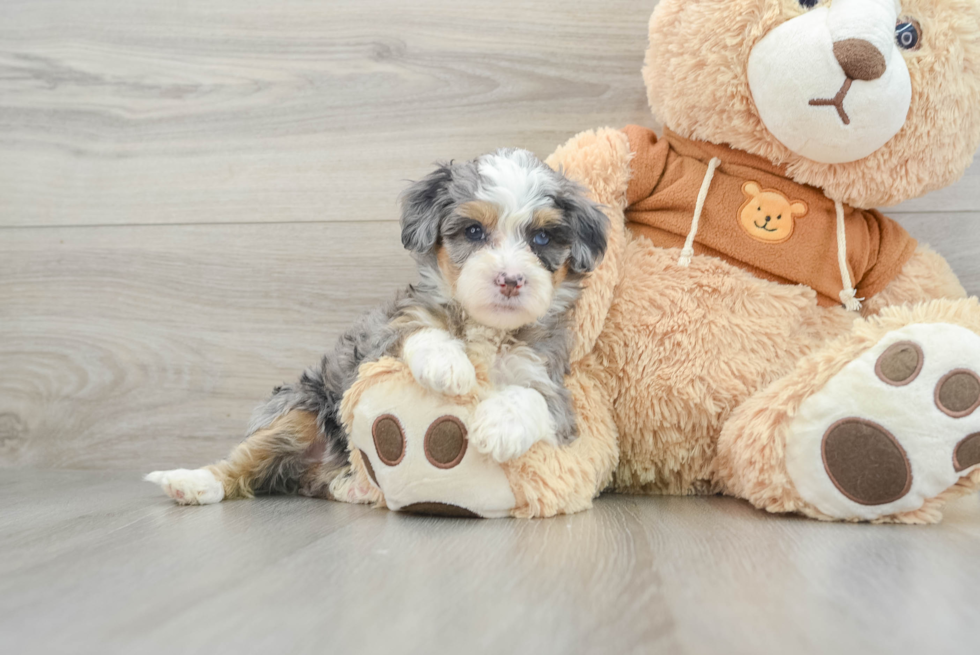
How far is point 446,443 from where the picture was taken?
4.38 ft

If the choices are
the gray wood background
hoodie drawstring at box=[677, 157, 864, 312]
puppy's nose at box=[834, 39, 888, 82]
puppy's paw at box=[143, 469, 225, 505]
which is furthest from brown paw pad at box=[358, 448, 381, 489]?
puppy's nose at box=[834, 39, 888, 82]

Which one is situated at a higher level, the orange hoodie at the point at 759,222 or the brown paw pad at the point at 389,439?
the orange hoodie at the point at 759,222

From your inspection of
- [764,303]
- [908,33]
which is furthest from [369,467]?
[908,33]

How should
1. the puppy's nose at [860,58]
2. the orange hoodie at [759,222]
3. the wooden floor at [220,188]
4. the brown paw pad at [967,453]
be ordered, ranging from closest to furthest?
1. the brown paw pad at [967,453]
2. the puppy's nose at [860,58]
3. the orange hoodie at [759,222]
4. the wooden floor at [220,188]

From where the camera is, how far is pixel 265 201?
2098mm

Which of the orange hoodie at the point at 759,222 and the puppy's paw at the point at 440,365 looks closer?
the puppy's paw at the point at 440,365

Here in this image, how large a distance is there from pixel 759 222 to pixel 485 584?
1.04 metres

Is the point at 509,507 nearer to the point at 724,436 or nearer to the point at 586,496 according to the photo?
the point at 586,496

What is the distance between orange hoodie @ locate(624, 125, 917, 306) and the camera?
1.60 meters

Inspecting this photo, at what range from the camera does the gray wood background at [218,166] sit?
78.6 inches

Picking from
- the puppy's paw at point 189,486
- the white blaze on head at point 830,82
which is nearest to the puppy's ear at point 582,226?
the white blaze on head at point 830,82

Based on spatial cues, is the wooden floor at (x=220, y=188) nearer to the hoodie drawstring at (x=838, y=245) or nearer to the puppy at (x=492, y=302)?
the puppy at (x=492, y=302)

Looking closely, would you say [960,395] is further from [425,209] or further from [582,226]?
[425,209]

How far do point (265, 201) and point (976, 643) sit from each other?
1.87 m
